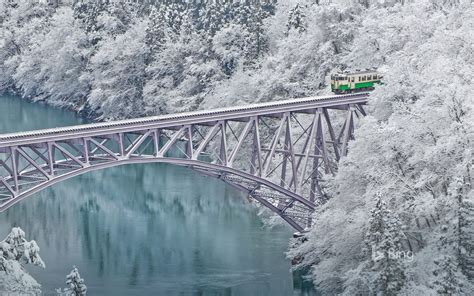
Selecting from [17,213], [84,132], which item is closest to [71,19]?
[17,213]

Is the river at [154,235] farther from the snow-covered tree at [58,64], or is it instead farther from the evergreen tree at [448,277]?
the snow-covered tree at [58,64]

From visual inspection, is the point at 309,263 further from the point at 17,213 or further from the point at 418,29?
the point at 17,213

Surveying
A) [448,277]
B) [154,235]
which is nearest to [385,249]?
[448,277]

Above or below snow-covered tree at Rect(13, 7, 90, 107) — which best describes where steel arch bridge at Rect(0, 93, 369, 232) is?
below

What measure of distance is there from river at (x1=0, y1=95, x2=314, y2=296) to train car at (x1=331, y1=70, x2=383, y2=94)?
9.61 metres

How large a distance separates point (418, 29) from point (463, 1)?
402 centimetres

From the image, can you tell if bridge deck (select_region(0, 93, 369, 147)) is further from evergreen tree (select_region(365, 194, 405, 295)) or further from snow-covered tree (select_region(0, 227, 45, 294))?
evergreen tree (select_region(365, 194, 405, 295))

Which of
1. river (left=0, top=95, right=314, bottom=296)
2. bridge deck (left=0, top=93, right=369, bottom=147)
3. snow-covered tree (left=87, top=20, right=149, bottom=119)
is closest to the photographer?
bridge deck (left=0, top=93, right=369, bottom=147)

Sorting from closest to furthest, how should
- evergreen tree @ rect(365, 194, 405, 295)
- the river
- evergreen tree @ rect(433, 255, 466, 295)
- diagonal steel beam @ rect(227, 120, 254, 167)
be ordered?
evergreen tree @ rect(433, 255, 466, 295) < evergreen tree @ rect(365, 194, 405, 295) < the river < diagonal steel beam @ rect(227, 120, 254, 167)

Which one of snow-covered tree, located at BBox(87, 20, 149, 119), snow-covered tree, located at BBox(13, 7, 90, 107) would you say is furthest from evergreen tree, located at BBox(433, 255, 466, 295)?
snow-covered tree, located at BBox(13, 7, 90, 107)

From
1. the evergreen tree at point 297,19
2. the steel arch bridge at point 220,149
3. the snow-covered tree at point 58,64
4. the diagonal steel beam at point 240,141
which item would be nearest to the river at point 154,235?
the steel arch bridge at point 220,149

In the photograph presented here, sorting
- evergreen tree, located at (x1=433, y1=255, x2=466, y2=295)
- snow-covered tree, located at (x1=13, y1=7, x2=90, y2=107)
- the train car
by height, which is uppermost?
snow-covered tree, located at (x1=13, y1=7, x2=90, y2=107)

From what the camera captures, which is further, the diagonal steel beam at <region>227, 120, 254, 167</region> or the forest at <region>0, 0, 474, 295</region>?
the diagonal steel beam at <region>227, 120, 254, 167</region>

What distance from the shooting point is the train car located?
66375mm
